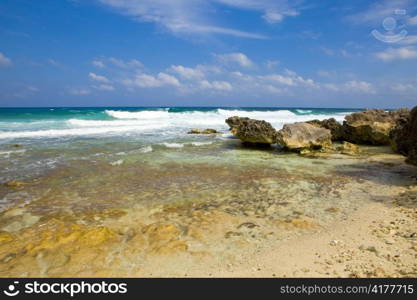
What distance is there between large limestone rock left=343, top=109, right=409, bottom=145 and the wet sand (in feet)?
17.2

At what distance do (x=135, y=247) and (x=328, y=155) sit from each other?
365 inches

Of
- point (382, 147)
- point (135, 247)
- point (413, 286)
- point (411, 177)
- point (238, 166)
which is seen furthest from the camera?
point (382, 147)

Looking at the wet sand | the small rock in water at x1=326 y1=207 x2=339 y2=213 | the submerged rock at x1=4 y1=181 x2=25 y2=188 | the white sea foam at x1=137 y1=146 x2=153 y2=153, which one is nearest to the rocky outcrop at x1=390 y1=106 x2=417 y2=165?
the wet sand

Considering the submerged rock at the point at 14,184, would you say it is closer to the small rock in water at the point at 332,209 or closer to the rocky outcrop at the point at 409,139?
the small rock in water at the point at 332,209

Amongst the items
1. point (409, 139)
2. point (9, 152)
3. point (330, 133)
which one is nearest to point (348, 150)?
point (330, 133)

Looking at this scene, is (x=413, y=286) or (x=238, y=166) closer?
(x=413, y=286)

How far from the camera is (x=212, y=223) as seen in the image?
4902 mm

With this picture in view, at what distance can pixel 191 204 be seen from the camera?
5871 mm

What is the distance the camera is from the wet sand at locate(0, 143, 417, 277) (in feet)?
11.9

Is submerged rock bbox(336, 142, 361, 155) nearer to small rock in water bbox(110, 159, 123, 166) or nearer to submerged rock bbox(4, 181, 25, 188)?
small rock in water bbox(110, 159, 123, 166)

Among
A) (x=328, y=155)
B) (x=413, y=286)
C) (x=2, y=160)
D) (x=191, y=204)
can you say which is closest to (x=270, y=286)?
(x=413, y=286)

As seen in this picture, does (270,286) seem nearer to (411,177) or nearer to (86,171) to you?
(411,177)

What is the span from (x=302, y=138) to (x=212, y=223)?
27.6ft

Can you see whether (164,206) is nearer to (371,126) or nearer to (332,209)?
(332,209)
